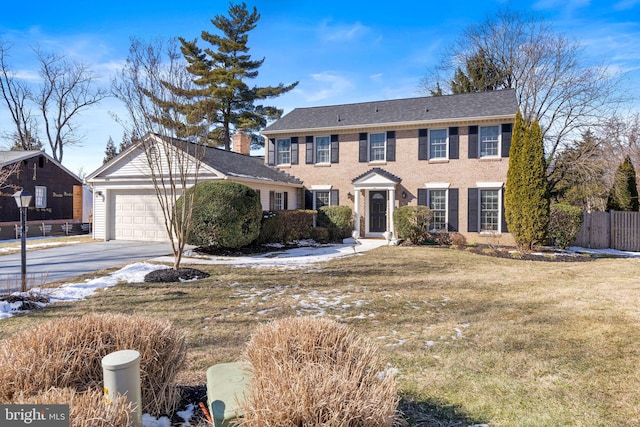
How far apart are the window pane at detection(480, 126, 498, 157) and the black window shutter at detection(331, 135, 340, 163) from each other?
642 centimetres

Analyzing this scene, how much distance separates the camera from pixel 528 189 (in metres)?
12.9

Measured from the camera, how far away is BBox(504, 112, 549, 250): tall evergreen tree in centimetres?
1280

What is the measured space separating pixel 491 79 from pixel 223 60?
743 inches

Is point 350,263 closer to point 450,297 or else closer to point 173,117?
point 450,297

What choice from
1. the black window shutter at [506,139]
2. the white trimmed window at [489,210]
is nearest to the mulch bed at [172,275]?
the white trimmed window at [489,210]

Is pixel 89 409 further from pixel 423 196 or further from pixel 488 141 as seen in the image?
pixel 488 141

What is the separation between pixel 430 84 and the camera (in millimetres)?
28594

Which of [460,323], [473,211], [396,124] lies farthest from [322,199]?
[460,323]

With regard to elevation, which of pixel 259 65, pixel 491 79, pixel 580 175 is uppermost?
pixel 259 65

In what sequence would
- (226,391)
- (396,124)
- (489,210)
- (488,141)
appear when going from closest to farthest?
(226,391)
(489,210)
(488,141)
(396,124)

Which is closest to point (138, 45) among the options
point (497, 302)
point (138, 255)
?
point (138, 255)

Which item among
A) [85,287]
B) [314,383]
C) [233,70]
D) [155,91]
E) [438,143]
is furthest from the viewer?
[233,70]

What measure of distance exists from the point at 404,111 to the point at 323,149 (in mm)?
4263

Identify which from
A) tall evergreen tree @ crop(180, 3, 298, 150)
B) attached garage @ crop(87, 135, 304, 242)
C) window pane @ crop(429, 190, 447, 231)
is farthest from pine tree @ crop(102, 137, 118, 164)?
window pane @ crop(429, 190, 447, 231)
